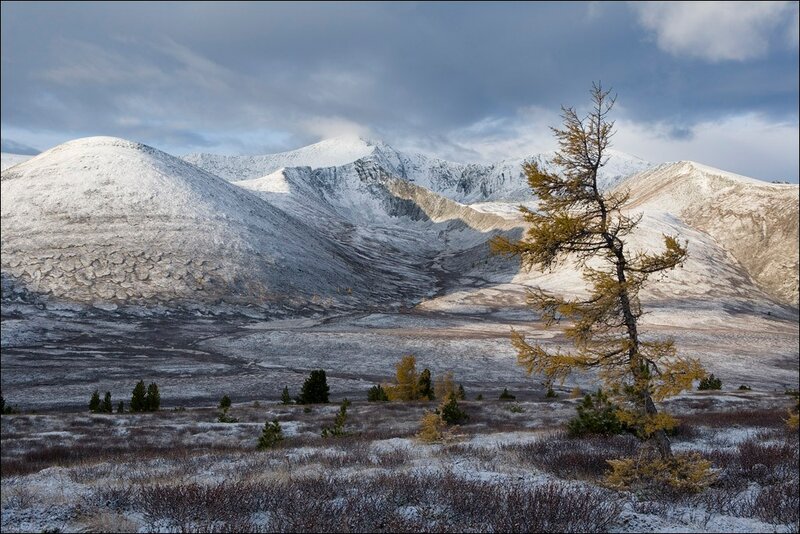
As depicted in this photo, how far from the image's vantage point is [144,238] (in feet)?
352

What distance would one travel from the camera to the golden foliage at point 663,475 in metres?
7.52

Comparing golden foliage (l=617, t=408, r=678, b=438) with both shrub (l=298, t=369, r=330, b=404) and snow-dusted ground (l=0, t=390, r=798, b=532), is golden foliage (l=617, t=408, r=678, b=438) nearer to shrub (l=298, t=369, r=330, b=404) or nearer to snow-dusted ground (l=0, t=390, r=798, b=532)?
snow-dusted ground (l=0, t=390, r=798, b=532)

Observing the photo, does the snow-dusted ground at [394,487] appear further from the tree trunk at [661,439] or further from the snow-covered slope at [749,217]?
the snow-covered slope at [749,217]

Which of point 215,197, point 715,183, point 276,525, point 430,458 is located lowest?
point 430,458

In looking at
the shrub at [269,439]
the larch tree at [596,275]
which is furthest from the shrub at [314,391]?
the larch tree at [596,275]

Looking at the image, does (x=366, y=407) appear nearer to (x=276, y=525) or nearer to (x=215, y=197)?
(x=276, y=525)

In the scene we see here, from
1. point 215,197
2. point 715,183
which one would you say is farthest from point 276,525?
point 715,183

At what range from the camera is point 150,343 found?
69.5m

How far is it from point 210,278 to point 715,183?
18128 cm

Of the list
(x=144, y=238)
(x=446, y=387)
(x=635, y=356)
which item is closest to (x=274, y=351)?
(x=446, y=387)

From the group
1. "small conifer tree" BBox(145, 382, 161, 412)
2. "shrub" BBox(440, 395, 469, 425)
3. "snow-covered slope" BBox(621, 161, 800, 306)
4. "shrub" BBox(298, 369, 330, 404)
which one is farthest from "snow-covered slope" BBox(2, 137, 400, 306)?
"snow-covered slope" BBox(621, 161, 800, 306)

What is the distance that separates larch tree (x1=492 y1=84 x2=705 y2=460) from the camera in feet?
31.1

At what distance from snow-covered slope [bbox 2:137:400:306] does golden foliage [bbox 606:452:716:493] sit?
321 ft

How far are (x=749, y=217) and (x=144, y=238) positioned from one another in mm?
174257
